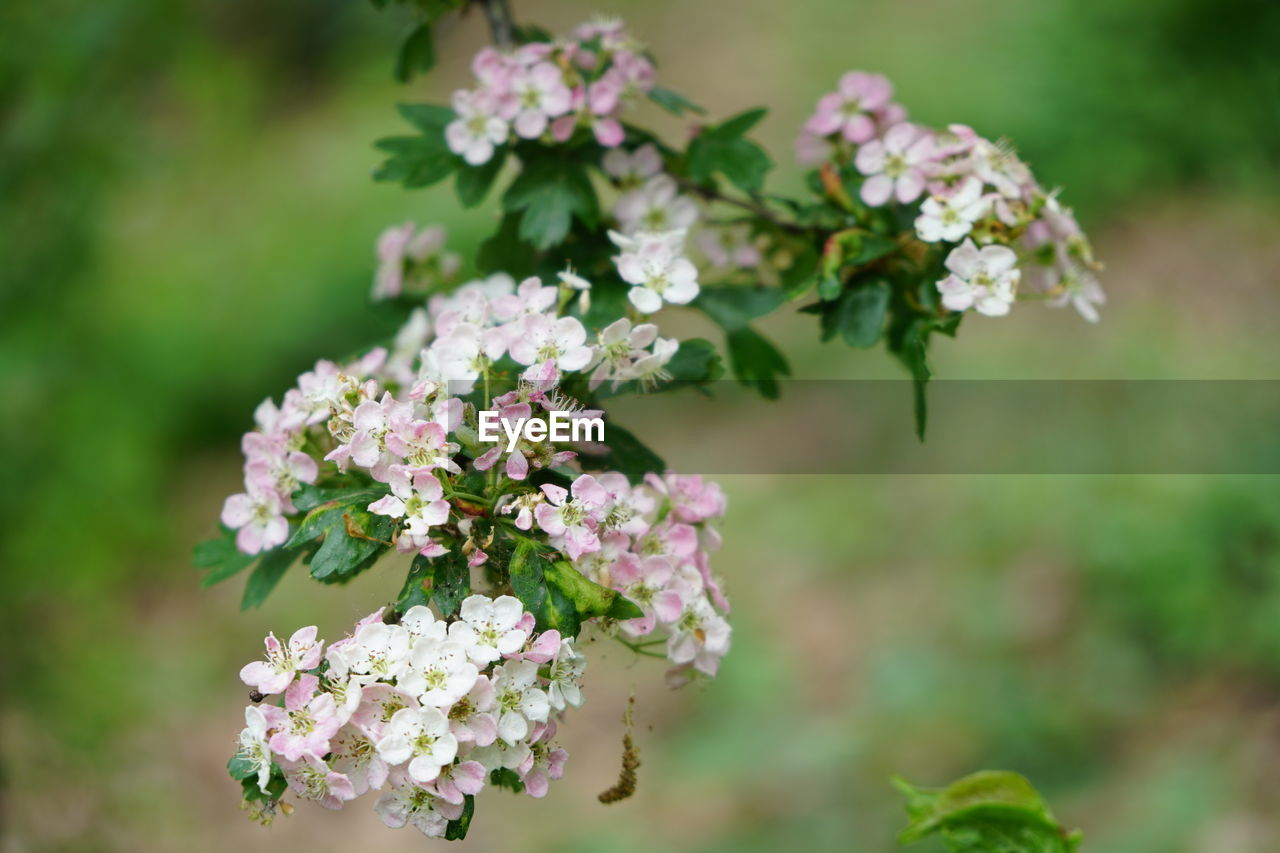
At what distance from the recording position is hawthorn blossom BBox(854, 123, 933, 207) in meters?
1.45

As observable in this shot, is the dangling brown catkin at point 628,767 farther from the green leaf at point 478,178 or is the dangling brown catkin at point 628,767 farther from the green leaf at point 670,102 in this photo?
the green leaf at point 670,102

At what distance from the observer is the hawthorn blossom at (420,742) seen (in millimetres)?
1006

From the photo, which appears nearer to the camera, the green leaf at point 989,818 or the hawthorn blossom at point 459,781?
the hawthorn blossom at point 459,781

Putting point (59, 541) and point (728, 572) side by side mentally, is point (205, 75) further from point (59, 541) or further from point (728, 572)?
point (728, 572)

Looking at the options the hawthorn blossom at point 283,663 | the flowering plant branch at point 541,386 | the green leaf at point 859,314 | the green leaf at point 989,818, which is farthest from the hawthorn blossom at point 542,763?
the green leaf at point 859,314

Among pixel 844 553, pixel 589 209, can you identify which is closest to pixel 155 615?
pixel 844 553

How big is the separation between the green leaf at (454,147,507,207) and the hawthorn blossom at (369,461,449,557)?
59 centimetres

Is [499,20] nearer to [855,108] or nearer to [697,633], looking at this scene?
[855,108]

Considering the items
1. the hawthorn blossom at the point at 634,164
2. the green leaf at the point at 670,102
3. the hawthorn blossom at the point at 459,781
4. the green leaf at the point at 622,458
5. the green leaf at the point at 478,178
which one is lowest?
the hawthorn blossom at the point at 459,781

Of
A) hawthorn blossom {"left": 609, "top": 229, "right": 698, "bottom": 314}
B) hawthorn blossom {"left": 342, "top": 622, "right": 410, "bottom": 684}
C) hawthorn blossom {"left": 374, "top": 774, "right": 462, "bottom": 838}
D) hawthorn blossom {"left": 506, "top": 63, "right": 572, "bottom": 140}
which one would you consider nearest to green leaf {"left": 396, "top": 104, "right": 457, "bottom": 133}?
hawthorn blossom {"left": 506, "top": 63, "right": 572, "bottom": 140}

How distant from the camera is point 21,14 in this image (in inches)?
120

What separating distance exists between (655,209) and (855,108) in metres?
0.31

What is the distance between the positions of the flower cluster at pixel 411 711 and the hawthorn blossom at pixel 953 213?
0.65 m

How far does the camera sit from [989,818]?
1.36 meters
